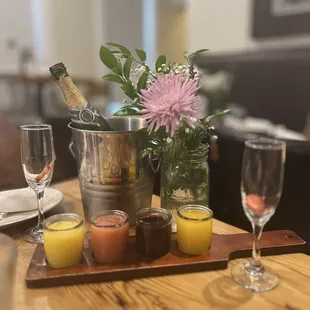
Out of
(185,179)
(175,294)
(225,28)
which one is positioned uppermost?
(225,28)

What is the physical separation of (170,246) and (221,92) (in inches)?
86.6

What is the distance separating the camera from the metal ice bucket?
917 millimetres

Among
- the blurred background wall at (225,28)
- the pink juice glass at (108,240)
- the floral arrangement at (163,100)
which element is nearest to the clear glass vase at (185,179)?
the floral arrangement at (163,100)

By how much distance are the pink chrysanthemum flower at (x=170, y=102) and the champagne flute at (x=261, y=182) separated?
5.6 inches

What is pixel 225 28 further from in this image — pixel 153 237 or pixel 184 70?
pixel 153 237

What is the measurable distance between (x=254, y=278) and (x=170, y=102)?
38 centimetres

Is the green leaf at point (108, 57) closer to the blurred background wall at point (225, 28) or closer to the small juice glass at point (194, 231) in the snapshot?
the small juice glass at point (194, 231)

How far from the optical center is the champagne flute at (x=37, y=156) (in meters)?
0.93

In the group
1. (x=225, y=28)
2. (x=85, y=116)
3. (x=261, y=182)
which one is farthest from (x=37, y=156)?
(x=225, y=28)

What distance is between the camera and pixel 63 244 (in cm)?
78

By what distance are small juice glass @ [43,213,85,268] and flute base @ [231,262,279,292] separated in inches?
12.5

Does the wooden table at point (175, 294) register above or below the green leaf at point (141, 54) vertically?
below

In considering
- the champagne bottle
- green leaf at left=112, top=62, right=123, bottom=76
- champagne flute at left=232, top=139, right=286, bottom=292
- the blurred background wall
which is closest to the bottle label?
the champagne bottle

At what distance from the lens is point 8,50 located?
4961 mm
